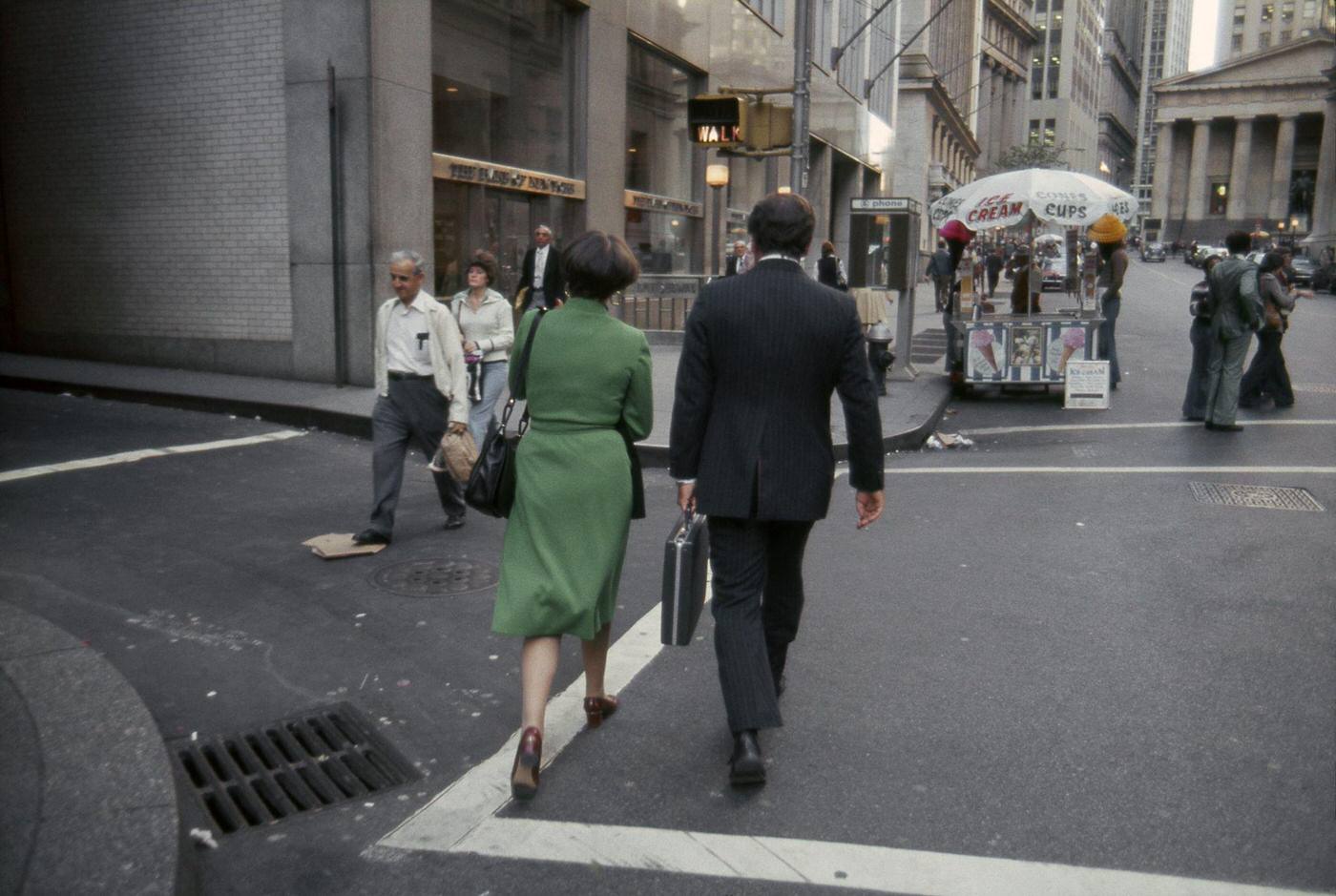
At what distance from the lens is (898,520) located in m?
7.95

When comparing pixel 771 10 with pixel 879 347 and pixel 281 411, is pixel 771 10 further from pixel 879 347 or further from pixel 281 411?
pixel 281 411

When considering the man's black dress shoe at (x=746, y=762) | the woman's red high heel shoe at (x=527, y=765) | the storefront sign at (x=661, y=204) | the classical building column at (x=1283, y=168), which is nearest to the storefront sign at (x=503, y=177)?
the storefront sign at (x=661, y=204)

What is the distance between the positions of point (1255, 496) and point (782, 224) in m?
6.23

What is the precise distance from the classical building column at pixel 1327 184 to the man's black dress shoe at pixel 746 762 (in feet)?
303

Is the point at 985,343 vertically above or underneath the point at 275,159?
underneath

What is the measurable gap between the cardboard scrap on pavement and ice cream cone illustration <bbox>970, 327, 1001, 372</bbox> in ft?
31.2

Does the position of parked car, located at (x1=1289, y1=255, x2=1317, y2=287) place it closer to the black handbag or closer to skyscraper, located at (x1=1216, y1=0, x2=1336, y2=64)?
the black handbag

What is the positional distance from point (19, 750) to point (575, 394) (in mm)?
2054

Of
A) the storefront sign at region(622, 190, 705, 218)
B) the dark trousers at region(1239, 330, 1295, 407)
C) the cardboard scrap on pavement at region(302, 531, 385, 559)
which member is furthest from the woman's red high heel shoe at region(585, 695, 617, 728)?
the storefront sign at region(622, 190, 705, 218)

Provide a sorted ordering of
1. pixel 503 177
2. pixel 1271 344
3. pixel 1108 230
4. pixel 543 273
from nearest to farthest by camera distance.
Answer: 1. pixel 1271 344
2. pixel 543 273
3. pixel 503 177
4. pixel 1108 230

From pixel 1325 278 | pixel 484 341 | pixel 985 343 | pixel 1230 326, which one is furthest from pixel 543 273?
pixel 1325 278

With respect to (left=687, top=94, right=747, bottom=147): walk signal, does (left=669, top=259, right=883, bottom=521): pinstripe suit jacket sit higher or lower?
lower

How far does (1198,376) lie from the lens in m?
12.4

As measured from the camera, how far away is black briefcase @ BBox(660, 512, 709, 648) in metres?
4.03
